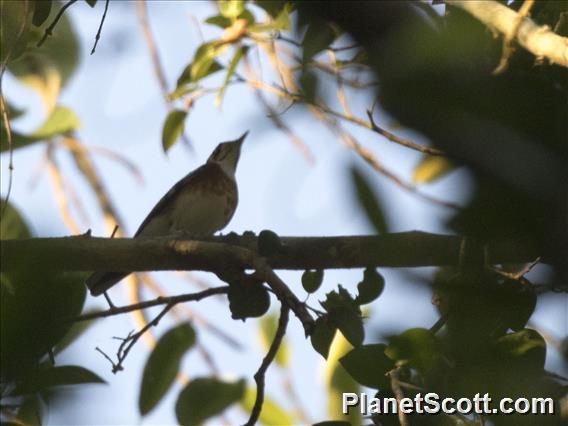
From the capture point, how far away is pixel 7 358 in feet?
4.33

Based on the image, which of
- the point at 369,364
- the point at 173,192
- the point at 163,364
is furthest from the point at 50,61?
the point at 369,364

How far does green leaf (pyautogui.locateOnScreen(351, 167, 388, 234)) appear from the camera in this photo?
917mm

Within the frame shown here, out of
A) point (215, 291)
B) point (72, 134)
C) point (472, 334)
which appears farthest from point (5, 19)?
point (72, 134)

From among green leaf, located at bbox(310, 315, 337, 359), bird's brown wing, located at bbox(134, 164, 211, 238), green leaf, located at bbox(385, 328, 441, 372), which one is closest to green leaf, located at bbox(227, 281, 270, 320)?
green leaf, located at bbox(310, 315, 337, 359)

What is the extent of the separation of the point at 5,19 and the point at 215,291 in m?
1.15

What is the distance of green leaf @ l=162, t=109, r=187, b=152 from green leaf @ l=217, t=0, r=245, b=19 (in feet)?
1.64

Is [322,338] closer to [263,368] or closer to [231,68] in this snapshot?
[263,368]

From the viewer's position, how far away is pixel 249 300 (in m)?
2.75

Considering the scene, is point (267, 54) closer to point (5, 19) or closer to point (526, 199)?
point (5, 19)

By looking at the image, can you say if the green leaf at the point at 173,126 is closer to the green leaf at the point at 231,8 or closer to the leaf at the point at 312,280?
the green leaf at the point at 231,8

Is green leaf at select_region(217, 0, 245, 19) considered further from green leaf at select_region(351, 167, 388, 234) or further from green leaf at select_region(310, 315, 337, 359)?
green leaf at select_region(351, 167, 388, 234)

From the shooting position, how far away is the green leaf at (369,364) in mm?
2143

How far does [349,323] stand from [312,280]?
370 mm

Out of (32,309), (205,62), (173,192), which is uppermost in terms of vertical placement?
(173,192)
